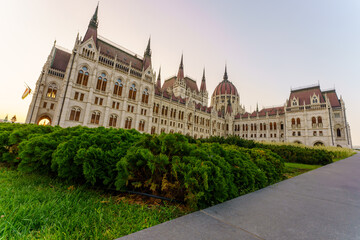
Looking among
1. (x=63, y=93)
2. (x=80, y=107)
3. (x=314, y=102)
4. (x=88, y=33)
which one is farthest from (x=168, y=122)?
(x=314, y=102)

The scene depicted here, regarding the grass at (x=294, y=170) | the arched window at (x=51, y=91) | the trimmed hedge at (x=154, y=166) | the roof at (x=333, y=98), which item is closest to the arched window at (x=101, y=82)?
the arched window at (x=51, y=91)

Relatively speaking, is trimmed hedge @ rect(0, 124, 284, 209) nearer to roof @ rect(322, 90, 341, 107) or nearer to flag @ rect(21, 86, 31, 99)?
flag @ rect(21, 86, 31, 99)

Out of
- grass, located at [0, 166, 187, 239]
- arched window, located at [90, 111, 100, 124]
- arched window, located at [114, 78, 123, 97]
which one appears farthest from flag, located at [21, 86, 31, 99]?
grass, located at [0, 166, 187, 239]

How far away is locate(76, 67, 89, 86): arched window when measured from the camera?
28664 mm

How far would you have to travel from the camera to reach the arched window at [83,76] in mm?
28664

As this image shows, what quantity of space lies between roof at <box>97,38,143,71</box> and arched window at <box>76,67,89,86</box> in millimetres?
6202

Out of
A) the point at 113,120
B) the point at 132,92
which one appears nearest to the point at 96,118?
the point at 113,120

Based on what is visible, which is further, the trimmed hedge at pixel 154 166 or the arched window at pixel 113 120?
the arched window at pixel 113 120

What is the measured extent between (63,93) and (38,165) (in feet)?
95.0

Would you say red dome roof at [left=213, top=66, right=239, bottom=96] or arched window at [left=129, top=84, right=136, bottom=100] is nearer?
arched window at [left=129, top=84, right=136, bottom=100]

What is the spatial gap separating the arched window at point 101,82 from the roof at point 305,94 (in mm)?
54687

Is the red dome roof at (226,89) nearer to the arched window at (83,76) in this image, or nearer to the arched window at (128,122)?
the arched window at (128,122)

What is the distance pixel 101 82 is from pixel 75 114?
26.6ft

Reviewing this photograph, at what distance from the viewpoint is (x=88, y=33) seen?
33062 mm
